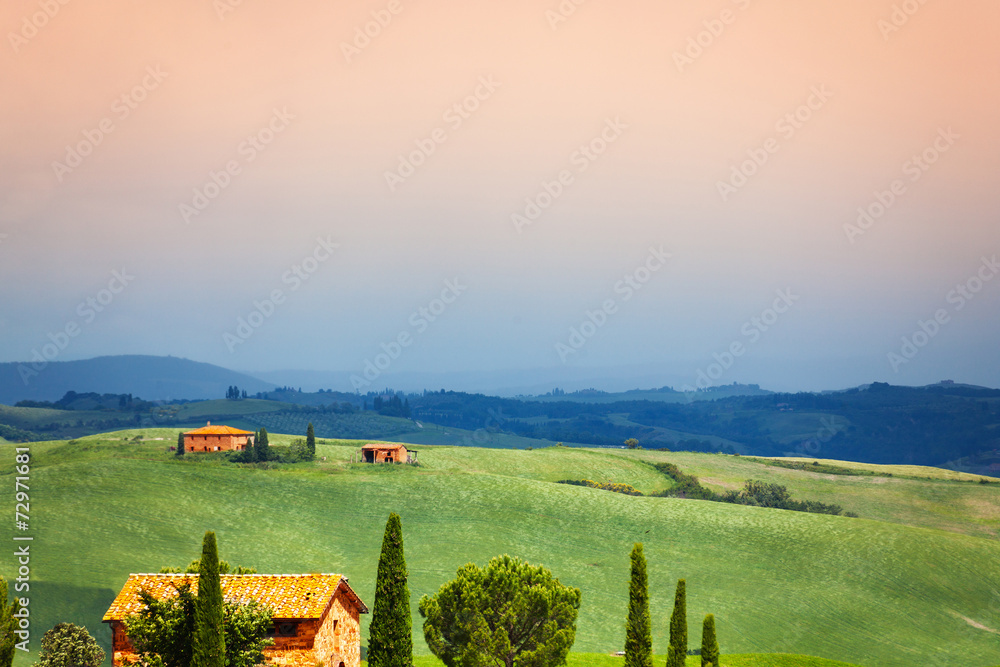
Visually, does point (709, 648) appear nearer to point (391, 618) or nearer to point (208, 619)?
point (391, 618)

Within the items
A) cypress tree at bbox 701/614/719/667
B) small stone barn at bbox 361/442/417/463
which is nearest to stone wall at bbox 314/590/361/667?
cypress tree at bbox 701/614/719/667

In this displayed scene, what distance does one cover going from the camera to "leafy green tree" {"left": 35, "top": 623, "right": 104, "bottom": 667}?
1818 inches

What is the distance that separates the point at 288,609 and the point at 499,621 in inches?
481

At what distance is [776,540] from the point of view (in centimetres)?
9562

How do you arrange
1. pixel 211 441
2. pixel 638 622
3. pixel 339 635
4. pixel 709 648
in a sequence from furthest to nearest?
pixel 211 441 < pixel 339 635 < pixel 709 648 < pixel 638 622

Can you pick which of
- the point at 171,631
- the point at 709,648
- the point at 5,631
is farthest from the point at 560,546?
the point at 5,631

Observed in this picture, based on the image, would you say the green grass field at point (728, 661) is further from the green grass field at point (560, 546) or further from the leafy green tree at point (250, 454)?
the leafy green tree at point (250, 454)

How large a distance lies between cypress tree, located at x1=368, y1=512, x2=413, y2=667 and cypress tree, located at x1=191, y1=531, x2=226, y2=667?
26.0 ft

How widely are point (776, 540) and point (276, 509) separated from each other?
5525 cm

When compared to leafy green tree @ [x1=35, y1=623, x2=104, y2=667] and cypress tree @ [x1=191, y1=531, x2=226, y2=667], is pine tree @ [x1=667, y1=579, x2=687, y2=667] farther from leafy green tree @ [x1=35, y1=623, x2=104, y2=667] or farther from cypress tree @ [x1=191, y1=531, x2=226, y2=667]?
leafy green tree @ [x1=35, y1=623, x2=104, y2=667]

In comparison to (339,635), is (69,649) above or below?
below

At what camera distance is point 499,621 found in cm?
4534

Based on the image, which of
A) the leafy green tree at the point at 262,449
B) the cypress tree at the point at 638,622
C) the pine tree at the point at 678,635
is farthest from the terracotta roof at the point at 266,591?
the leafy green tree at the point at 262,449

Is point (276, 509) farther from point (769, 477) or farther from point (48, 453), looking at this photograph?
point (769, 477)
